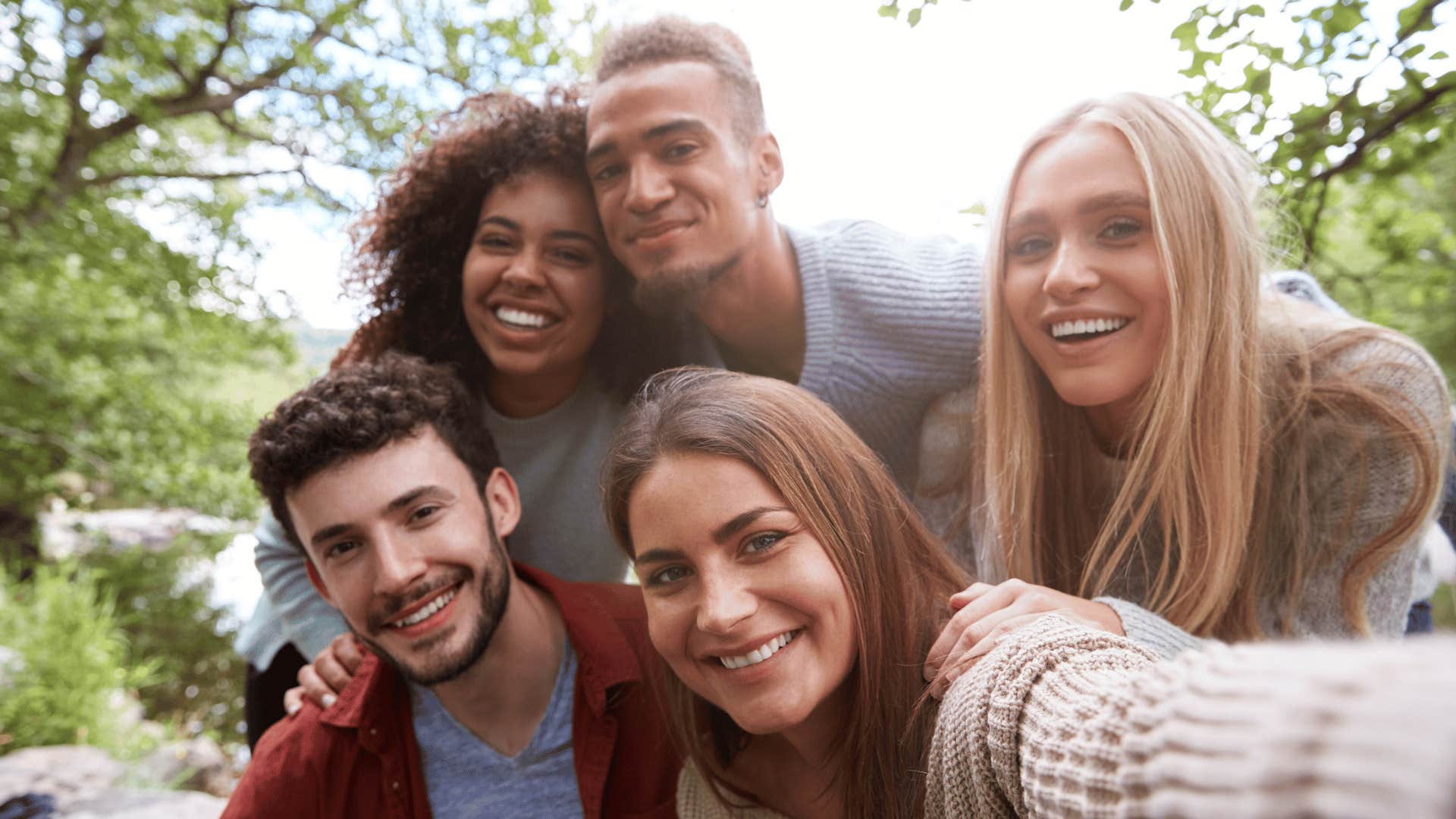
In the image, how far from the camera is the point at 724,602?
1.41 metres

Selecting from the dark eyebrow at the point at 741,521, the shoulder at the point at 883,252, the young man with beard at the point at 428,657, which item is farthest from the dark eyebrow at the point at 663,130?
the dark eyebrow at the point at 741,521

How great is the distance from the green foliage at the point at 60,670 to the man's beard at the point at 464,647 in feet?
13.6

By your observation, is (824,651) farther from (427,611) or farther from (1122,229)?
(1122,229)

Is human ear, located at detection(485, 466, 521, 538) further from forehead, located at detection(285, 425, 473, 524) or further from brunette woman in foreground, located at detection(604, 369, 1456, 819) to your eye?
brunette woman in foreground, located at detection(604, 369, 1456, 819)

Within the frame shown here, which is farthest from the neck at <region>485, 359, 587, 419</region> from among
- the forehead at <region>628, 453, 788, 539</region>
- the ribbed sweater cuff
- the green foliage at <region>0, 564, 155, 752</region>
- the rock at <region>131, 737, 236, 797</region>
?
the green foliage at <region>0, 564, 155, 752</region>

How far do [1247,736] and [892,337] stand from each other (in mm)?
1906

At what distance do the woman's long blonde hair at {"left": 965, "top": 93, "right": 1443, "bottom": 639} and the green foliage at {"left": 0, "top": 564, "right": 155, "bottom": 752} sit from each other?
17.3 ft

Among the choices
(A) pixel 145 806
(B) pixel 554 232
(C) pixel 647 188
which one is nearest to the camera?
(C) pixel 647 188

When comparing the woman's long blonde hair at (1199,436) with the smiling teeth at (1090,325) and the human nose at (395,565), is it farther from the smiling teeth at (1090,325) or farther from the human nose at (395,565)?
the human nose at (395,565)

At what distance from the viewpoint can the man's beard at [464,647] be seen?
197 cm

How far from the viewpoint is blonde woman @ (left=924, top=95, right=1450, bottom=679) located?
1805mm

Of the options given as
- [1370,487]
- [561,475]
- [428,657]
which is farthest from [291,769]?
[1370,487]

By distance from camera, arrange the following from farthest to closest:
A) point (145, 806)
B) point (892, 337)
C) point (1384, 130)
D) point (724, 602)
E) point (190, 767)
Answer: point (190, 767) < point (145, 806) < point (892, 337) < point (1384, 130) < point (724, 602)

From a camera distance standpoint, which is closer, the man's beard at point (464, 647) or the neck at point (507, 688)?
the man's beard at point (464, 647)
